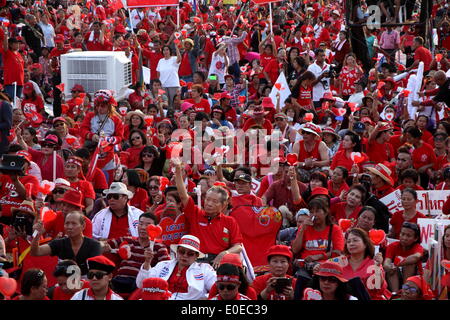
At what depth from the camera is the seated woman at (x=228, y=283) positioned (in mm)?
7066

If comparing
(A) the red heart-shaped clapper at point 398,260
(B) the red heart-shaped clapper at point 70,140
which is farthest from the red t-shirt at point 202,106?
(A) the red heart-shaped clapper at point 398,260

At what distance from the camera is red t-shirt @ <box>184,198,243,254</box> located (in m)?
8.62

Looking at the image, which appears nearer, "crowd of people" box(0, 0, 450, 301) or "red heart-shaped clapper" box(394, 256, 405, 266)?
"crowd of people" box(0, 0, 450, 301)

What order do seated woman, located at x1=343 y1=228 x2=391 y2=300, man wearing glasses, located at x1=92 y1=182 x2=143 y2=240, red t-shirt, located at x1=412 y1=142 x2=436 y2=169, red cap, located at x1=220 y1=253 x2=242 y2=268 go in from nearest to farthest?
red cap, located at x1=220 y1=253 x2=242 y2=268
seated woman, located at x1=343 y1=228 x2=391 y2=300
man wearing glasses, located at x1=92 y1=182 x2=143 y2=240
red t-shirt, located at x1=412 y1=142 x2=436 y2=169

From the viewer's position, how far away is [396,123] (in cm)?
1441

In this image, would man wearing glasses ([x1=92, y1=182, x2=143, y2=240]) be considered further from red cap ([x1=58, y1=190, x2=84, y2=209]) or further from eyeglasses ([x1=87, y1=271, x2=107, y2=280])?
eyeglasses ([x1=87, y1=271, x2=107, y2=280])

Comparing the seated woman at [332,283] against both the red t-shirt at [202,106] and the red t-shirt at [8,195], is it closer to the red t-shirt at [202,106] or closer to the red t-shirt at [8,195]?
the red t-shirt at [8,195]

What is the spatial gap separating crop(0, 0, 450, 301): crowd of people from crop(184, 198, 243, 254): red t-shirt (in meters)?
0.01

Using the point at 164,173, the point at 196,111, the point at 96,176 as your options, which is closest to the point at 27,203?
the point at 96,176

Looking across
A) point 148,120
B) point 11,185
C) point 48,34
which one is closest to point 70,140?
point 148,120

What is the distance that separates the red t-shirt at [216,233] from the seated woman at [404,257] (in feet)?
4.32

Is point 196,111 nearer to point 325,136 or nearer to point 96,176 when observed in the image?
point 325,136

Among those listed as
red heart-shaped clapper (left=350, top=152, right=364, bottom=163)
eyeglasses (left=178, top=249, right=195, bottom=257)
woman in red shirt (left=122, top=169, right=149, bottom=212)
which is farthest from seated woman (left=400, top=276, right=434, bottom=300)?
woman in red shirt (left=122, top=169, right=149, bottom=212)

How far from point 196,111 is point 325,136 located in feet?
8.79
